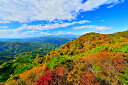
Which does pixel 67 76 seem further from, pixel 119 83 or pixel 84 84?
pixel 119 83

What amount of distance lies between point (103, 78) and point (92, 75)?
973 millimetres

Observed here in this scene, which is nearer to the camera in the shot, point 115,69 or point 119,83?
point 119,83

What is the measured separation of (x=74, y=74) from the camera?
8.16 meters

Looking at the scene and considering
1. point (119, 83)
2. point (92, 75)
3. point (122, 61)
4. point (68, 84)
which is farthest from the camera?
point (122, 61)

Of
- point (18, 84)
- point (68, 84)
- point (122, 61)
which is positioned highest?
point (122, 61)

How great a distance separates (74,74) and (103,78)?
2.77 meters

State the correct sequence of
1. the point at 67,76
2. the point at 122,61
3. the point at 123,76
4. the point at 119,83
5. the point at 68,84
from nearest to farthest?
the point at 119,83 → the point at 123,76 → the point at 68,84 → the point at 67,76 → the point at 122,61

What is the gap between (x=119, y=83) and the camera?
584cm

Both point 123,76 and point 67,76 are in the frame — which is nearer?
point 123,76

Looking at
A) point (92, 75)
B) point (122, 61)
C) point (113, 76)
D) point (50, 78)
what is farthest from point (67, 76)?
point (122, 61)

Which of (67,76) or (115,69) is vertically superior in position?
(115,69)

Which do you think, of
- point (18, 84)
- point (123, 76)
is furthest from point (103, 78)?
point (18, 84)

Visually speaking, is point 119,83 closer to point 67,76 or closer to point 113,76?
point 113,76

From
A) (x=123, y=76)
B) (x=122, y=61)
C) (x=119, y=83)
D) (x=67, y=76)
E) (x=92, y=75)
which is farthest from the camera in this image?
(x=122, y=61)
